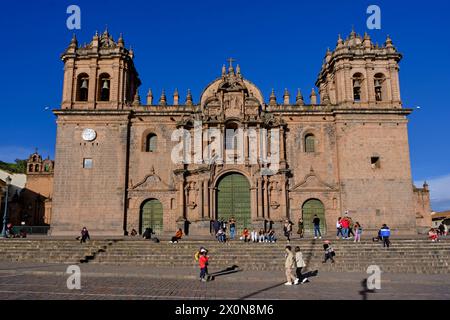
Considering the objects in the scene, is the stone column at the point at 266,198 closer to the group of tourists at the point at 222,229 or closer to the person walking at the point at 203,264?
the group of tourists at the point at 222,229

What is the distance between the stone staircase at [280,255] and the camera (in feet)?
57.1

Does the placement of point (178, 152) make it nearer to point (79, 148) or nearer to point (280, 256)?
point (79, 148)

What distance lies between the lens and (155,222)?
29.9m

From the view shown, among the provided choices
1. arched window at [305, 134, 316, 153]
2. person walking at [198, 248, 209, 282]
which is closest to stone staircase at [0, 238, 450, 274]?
person walking at [198, 248, 209, 282]

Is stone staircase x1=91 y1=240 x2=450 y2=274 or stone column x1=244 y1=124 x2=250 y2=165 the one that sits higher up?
stone column x1=244 y1=124 x2=250 y2=165

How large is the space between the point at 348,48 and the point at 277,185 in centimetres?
1281

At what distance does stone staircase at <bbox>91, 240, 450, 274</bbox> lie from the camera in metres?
17.4

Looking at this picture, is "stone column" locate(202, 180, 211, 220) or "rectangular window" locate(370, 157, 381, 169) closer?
"stone column" locate(202, 180, 211, 220)

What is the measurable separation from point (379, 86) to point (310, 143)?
7.57 metres

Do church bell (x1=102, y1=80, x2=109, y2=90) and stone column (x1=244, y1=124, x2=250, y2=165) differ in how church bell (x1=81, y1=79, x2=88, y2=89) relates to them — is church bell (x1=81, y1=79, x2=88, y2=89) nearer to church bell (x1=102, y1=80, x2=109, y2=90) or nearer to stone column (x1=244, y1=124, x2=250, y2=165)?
church bell (x1=102, y1=80, x2=109, y2=90)

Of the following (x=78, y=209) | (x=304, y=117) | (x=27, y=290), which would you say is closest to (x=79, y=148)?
(x=78, y=209)

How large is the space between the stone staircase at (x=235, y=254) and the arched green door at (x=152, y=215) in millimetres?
8180

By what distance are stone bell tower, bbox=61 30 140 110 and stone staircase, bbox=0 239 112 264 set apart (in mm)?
13006

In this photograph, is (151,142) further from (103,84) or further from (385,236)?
(385,236)
